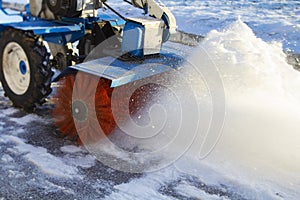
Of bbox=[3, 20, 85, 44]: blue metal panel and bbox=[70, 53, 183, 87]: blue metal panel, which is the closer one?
bbox=[70, 53, 183, 87]: blue metal panel

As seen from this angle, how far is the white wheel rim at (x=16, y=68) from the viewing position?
4.16m

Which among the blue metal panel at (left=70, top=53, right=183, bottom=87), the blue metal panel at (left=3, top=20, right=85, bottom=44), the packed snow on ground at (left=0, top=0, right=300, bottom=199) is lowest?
the packed snow on ground at (left=0, top=0, right=300, bottom=199)

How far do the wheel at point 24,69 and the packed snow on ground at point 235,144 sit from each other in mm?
230

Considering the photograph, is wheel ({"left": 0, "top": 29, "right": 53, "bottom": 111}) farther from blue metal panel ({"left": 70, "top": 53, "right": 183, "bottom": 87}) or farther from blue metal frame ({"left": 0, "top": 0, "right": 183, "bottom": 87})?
blue metal panel ({"left": 70, "top": 53, "right": 183, "bottom": 87})

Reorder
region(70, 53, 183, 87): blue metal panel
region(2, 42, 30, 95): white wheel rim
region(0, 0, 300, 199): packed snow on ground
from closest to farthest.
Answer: region(0, 0, 300, 199): packed snow on ground < region(70, 53, 183, 87): blue metal panel < region(2, 42, 30, 95): white wheel rim

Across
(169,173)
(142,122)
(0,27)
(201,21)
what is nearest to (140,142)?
(142,122)

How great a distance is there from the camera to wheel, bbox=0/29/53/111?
Answer: 3.90 m

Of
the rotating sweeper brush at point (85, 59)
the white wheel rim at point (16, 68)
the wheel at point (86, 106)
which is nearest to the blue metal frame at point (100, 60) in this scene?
the rotating sweeper brush at point (85, 59)

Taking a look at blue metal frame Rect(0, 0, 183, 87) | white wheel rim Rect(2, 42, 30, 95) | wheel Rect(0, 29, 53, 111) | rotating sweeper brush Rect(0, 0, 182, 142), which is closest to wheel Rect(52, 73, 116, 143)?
rotating sweeper brush Rect(0, 0, 182, 142)

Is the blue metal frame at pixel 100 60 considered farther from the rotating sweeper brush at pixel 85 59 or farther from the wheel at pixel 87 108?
the wheel at pixel 87 108

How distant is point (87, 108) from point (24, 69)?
1.13m

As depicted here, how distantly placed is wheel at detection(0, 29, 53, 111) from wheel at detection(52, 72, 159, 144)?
1.17 feet

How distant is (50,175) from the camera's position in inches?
121

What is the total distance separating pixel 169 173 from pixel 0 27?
246 cm
